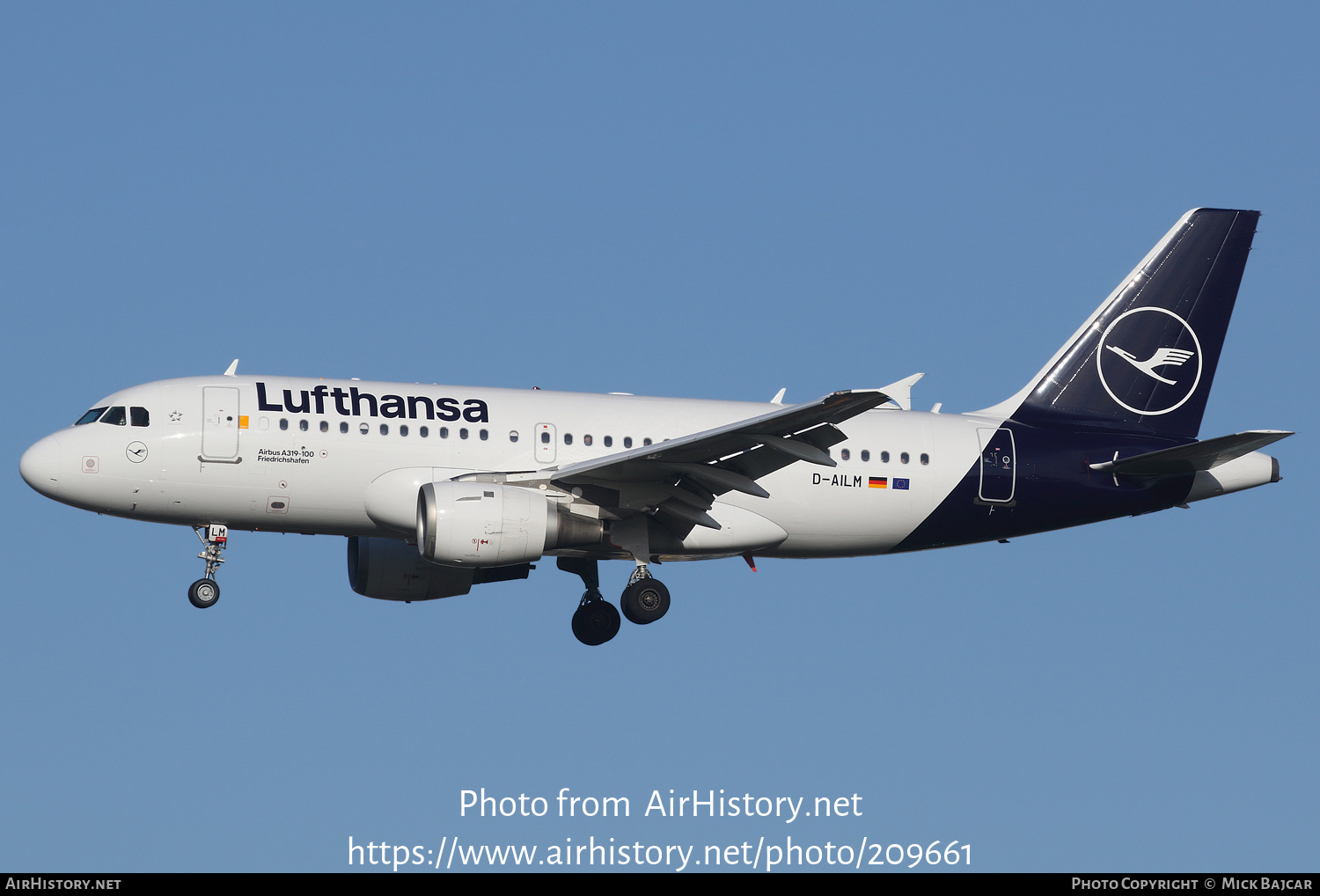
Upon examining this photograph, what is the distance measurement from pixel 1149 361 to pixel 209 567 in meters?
20.5

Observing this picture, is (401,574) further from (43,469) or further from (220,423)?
(43,469)

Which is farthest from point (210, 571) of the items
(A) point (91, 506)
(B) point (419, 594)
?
(B) point (419, 594)

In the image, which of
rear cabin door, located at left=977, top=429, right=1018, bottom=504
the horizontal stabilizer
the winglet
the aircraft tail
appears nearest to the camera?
the winglet

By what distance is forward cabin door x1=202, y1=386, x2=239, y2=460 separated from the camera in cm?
3238

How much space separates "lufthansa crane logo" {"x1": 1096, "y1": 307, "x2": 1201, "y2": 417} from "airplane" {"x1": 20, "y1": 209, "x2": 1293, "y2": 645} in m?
0.04

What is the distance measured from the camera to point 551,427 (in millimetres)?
33844

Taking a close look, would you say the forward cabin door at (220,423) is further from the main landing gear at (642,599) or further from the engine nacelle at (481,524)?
the main landing gear at (642,599)

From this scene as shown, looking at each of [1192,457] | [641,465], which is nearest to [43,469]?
[641,465]

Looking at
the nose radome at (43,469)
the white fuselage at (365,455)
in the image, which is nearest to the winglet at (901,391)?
the white fuselage at (365,455)

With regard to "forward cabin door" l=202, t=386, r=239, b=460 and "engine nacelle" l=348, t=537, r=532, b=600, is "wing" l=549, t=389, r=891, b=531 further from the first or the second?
"forward cabin door" l=202, t=386, r=239, b=460

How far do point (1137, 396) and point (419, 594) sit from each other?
638 inches

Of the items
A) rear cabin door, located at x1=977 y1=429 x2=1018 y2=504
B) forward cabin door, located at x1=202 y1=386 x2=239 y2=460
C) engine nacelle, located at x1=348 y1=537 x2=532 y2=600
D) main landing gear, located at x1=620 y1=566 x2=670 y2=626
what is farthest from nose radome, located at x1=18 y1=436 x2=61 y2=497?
rear cabin door, located at x1=977 y1=429 x2=1018 y2=504

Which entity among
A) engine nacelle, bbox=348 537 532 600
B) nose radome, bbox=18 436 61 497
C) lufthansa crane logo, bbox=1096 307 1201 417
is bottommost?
engine nacelle, bbox=348 537 532 600

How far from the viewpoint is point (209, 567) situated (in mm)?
33094
